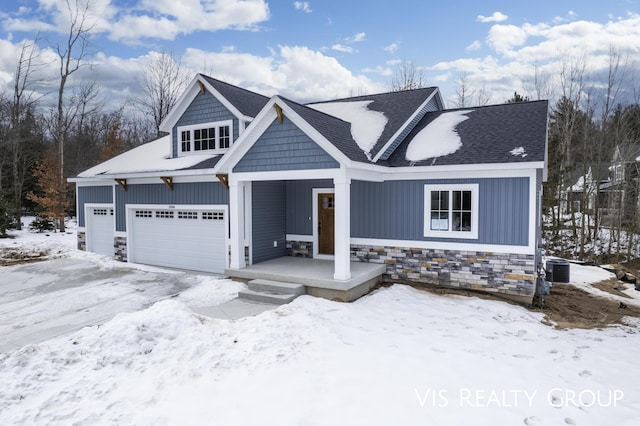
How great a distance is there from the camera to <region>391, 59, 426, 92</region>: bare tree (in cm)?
2537

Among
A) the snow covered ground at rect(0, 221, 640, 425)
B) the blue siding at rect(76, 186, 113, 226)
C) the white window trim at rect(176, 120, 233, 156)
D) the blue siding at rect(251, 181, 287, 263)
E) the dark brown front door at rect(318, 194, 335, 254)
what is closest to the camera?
the snow covered ground at rect(0, 221, 640, 425)

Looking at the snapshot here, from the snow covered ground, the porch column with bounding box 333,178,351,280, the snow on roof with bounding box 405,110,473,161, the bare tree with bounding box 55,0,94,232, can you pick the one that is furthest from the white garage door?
the snow on roof with bounding box 405,110,473,161

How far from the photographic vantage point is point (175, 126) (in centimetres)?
1253

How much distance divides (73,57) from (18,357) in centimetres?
2279

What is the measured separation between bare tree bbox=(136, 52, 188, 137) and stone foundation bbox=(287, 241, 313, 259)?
1997cm

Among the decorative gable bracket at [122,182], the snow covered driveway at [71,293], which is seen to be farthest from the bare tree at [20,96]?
the snow covered driveway at [71,293]

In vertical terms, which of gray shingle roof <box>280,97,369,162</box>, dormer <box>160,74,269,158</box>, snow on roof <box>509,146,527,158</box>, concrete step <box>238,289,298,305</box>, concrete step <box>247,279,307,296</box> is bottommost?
concrete step <box>238,289,298,305</box>

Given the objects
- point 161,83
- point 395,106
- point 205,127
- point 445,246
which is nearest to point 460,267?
point 445,246

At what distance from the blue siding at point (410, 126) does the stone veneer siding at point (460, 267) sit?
7.83 ft

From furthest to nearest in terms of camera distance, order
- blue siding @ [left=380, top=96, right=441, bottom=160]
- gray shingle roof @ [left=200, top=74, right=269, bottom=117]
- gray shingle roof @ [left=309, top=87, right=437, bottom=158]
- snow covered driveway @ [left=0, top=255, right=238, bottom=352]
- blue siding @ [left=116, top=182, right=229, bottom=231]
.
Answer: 1. gray shingle roof @ [left=200, top=74, right=269, bottom=117]
2. blue siding @ [left=116, top=182, right=229, bottom=231]
3. gray shingle roof @ [left=309, top=87, right=437, bottom=158]
4. blue siding @ [left=380, top=96, right=441, bottom=160]
5. snow covered driveway @ [left=0, top=255, right=238, bottom=352]

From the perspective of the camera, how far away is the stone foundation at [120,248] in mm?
12852

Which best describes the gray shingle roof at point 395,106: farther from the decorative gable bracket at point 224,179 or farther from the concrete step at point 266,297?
the concrete step at point 266,297

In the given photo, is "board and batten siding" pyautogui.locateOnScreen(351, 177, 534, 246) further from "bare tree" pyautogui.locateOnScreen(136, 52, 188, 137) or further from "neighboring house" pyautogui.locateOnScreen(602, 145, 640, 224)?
"bare tree" pyautogui.locateOnScreen(136, 52, 188, 137)

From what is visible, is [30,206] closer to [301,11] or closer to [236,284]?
[301,11]
